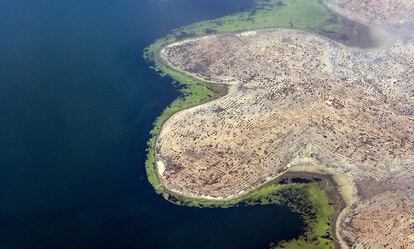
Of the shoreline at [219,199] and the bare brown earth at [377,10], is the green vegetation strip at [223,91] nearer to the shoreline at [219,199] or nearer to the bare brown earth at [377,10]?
the shoreline at [219,199]

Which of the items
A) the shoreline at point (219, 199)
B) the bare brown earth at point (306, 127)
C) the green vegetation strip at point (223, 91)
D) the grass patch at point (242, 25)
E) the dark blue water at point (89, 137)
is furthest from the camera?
the grass patch at point (242, 25)

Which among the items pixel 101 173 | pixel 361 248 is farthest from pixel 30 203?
pixel 361 248

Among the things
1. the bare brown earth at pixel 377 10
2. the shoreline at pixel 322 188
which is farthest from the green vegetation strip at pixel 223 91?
the bare brown earth at pixel 377 10

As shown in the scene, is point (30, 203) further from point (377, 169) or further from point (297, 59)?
point (297, 59)

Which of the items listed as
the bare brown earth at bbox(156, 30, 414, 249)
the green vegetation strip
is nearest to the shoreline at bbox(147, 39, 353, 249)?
the green vegetation strip

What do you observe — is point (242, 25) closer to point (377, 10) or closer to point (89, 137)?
point (377, 10)

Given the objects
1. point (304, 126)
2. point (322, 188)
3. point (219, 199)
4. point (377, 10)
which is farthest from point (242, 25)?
point (219, 199)
